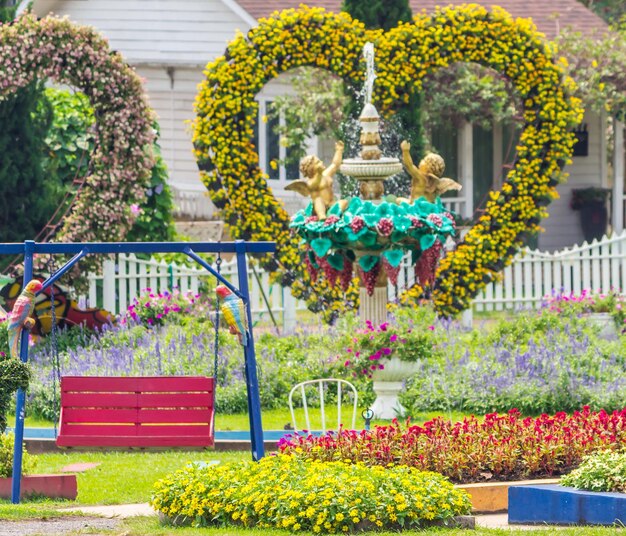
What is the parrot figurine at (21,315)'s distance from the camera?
11.2 metres

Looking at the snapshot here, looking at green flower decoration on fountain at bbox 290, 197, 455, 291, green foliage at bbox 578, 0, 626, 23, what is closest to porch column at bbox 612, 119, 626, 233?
green foliage at bbox 578, 0, 626, 23

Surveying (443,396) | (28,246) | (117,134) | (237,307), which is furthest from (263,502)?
(117,134)

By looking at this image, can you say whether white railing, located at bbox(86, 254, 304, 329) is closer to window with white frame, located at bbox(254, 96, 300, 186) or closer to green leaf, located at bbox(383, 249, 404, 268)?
green leaf, located at bbox(383, 249, 404, 268)

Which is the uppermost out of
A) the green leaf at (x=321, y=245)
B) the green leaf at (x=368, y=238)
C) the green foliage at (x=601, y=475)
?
the green leaf at (x=368, y=238)

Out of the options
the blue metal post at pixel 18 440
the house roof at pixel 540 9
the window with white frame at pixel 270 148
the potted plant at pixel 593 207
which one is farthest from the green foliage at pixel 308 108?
the blue metal post at pixel 18 440

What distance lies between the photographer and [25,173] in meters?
19.5

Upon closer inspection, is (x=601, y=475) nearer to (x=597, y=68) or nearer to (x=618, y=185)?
(x=597, y=68)

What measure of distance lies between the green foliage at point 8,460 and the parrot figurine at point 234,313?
1.66 meters

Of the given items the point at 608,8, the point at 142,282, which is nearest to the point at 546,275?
the point at 142,282

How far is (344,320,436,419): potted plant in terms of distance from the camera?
46.8 feet

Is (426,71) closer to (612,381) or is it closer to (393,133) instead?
(393,133)

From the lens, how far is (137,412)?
1146 cm

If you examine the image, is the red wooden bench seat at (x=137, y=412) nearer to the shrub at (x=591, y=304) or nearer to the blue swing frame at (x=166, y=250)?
the blue swing frame at (x=166, y=250)

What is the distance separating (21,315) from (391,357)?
4048mm
